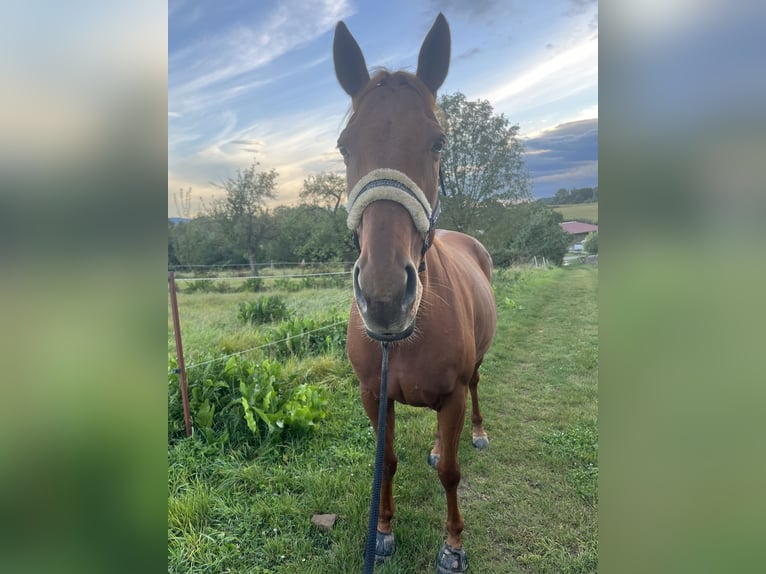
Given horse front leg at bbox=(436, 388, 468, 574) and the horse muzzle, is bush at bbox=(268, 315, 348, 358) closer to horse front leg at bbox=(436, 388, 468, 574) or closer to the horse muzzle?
horse front leg at bbox=(436, 388, 468, 574)

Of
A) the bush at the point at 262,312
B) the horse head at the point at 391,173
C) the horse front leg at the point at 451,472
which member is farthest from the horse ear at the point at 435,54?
the bush at the point at 262,312

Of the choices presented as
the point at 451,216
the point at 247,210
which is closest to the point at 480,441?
the point at 451,216

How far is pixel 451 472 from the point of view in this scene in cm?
240

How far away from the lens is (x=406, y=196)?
1.55 metres

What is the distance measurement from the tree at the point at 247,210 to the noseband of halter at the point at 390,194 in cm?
2563

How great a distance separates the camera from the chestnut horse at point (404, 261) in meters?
1.46

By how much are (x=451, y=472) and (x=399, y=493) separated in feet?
2.96

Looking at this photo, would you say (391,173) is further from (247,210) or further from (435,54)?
(247,210)

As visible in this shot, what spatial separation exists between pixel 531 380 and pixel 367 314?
486cm

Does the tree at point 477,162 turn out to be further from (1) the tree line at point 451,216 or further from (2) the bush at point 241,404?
(2) the bush at point 241,404
